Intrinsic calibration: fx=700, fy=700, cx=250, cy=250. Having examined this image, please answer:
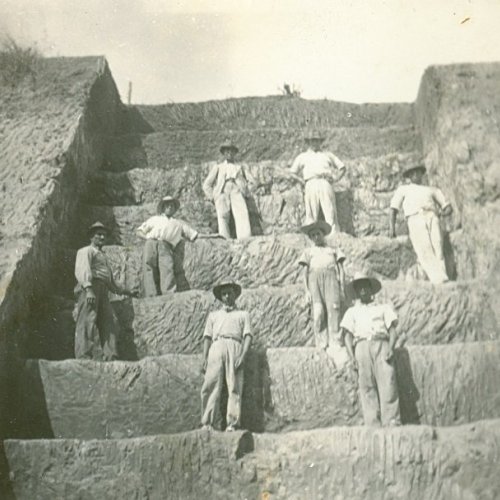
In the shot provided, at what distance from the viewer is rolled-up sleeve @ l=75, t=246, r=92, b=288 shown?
699 centimetres

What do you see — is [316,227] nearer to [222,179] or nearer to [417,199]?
[417,199]

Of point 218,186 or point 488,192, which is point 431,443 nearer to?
point 488,192

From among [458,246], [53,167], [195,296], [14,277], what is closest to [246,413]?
[195,296]

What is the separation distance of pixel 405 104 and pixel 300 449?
8.00 metres

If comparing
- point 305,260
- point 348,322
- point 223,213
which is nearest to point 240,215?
point 223,213

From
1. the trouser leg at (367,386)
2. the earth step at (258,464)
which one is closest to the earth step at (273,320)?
the trouser leg at (367,386)

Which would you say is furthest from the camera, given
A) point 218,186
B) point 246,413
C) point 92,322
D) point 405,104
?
point 405,104

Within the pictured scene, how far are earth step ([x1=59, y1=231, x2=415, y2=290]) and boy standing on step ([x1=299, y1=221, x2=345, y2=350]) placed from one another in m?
0.65

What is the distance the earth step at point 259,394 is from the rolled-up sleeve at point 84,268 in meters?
0.97

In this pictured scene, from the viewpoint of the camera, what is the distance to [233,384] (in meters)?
5.99

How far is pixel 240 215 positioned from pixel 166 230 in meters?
1.18

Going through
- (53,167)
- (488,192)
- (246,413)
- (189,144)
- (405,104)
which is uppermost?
(405,104)

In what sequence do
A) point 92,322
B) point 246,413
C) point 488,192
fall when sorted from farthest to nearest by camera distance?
point 488,192 → point 92,322 → point 246,413

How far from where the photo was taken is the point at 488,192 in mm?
7883
